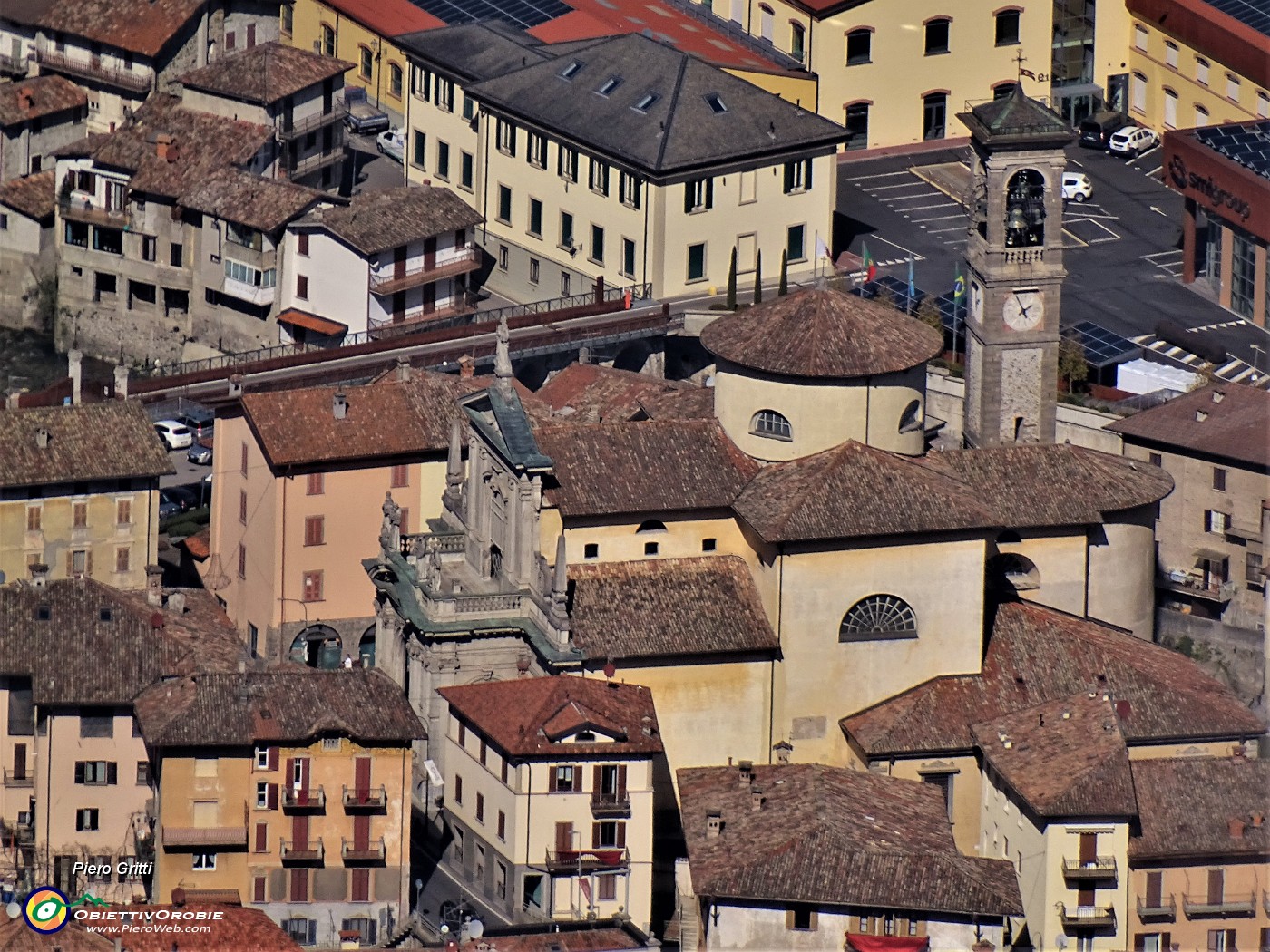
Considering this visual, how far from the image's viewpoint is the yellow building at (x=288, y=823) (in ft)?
415

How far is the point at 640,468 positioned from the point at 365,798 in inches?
539

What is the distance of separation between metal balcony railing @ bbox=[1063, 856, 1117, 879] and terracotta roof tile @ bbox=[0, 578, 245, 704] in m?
26.1

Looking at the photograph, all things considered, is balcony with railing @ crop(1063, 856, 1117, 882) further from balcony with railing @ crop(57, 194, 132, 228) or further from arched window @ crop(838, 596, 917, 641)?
balcony with railing @ crop(57, 194, 132, 228)

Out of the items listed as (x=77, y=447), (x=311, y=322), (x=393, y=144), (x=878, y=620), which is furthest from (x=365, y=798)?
(x=393, y=144)

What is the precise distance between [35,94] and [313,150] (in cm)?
1258

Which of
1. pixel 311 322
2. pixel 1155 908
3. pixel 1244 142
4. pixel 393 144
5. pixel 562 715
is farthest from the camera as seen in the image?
pixel 393 144

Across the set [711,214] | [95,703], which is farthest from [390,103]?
[95,703]

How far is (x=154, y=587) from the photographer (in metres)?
141

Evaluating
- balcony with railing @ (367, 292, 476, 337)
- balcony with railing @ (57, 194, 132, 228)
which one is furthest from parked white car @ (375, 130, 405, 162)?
balcony with railing @ (367, 292, 476, 337)

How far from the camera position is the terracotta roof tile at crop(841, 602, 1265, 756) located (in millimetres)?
130000

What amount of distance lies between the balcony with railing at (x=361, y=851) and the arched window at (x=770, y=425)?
687 inches

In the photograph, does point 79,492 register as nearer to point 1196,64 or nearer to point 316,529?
point 316,529

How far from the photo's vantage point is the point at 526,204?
173 meters

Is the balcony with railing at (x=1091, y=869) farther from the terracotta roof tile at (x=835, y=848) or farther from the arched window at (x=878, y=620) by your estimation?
the arched window at (x=878, y=620)
